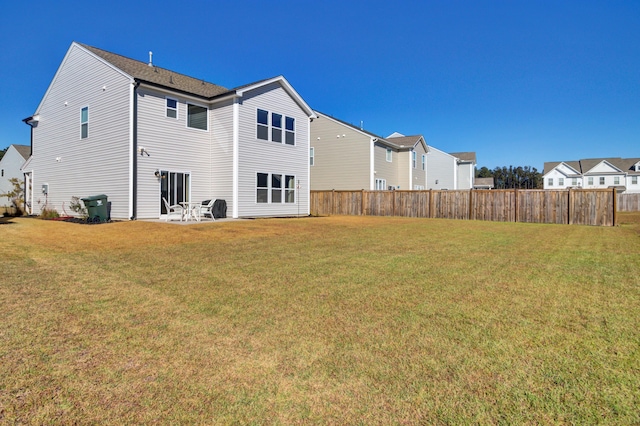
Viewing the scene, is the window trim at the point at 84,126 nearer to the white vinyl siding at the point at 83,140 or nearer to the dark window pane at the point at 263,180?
the white vinyl siding at the point at 83,140

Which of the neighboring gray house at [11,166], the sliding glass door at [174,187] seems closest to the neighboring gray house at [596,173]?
the sliding glass door at [174,187]

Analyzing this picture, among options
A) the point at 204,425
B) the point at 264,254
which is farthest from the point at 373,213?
the point at 204,425

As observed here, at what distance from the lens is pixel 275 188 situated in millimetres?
18000

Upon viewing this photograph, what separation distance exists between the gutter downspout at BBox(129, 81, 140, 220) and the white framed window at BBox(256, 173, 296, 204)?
537 cm

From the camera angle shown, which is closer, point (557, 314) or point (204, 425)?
point (204, 425)

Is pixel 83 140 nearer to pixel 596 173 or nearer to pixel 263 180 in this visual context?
pixel 263 180

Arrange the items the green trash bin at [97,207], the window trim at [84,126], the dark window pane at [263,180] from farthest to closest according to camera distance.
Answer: the dark window pane at [263,180], the window trim at [84,126], the green trash bin at [97,207]

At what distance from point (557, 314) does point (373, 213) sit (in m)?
19.5

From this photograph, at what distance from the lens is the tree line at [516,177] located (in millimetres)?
98125

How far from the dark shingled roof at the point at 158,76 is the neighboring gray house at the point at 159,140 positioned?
10 centimetres

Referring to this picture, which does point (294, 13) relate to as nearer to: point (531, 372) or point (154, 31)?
point (154, 31)

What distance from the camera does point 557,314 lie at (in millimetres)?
3752

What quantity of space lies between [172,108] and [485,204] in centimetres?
1725

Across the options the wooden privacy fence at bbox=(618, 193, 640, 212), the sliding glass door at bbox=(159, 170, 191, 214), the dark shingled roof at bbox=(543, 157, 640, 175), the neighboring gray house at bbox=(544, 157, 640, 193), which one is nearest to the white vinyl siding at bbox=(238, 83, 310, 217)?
the sliding glass door at bbox=(159, 170, 191, 214)
